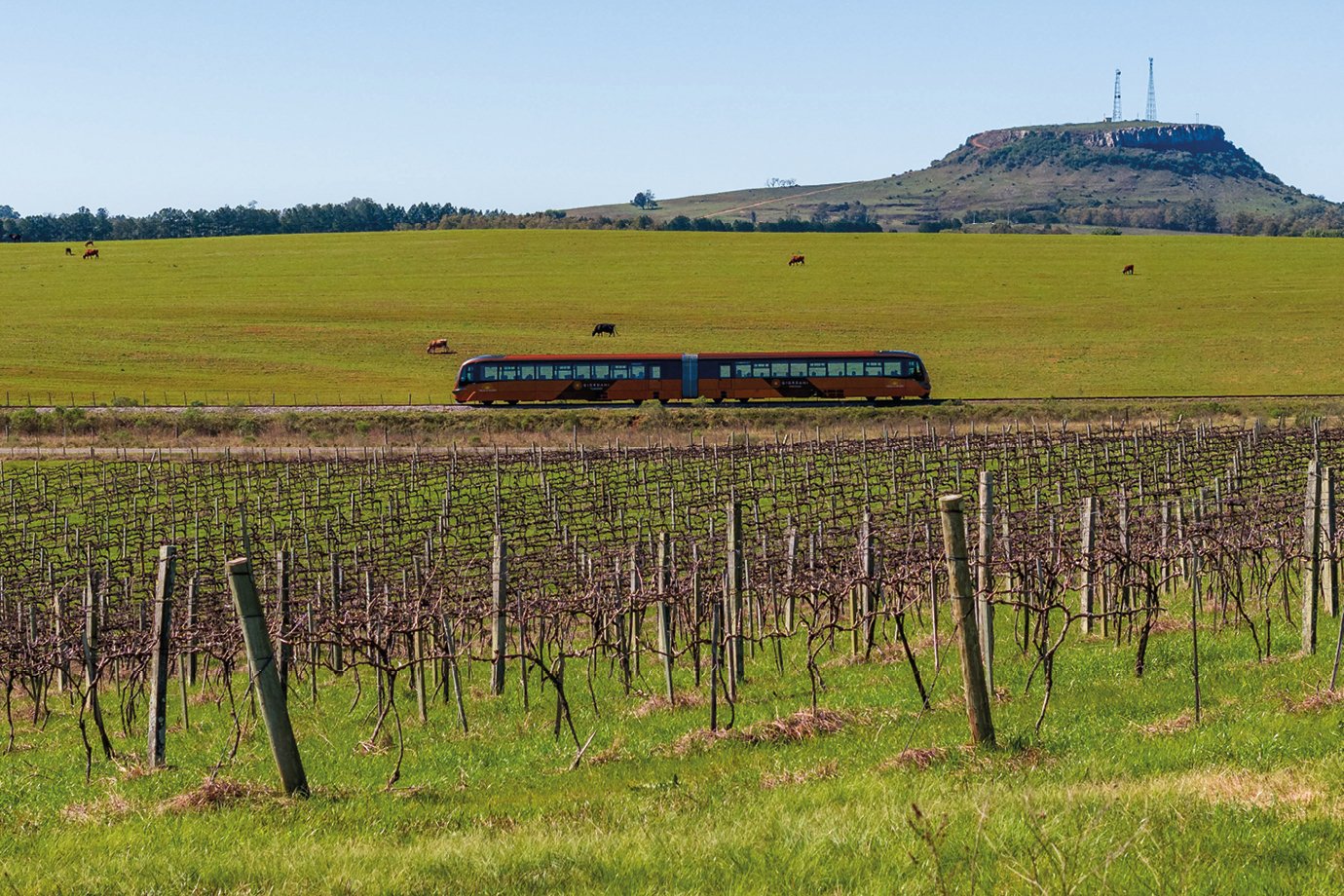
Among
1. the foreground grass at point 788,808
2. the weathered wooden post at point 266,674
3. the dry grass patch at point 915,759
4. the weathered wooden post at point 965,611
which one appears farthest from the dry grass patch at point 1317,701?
the weathered wooden post at point 266,674

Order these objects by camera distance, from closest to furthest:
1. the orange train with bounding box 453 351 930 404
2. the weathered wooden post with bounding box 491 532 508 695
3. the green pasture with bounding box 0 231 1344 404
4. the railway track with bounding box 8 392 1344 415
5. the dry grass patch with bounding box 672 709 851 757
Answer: the dry grass patch with bounding box 672 709 851 757 → the weathered wooden post with bounding box 491 532 508 695 → the railway track with bounding box 8 392 1344 415 → the orange train with bounding box 453 351 930 404 → the green pasture with bounding box 0 231 1344 404

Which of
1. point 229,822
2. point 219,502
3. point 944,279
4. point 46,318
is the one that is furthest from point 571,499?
point 944,279

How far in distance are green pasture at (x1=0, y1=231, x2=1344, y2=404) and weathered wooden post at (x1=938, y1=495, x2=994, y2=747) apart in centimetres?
6011

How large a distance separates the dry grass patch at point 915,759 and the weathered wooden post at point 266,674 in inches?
145

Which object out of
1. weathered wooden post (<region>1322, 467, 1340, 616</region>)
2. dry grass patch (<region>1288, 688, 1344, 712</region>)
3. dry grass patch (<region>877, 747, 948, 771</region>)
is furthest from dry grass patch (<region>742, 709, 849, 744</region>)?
weathered wooden post (<region>1322, 467, 1340, 616</region>)

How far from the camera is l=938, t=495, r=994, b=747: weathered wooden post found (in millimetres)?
8453

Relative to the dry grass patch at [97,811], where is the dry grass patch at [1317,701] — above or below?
above

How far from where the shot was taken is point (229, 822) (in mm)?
7961

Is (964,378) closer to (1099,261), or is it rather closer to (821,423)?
(821,423)

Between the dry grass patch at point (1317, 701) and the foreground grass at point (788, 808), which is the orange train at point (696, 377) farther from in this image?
the dry grass patch at point (1317, 701)

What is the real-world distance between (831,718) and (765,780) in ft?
6.22

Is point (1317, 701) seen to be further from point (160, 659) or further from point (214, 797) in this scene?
point (160, 659)

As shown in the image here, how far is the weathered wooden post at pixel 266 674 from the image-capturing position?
829 cm

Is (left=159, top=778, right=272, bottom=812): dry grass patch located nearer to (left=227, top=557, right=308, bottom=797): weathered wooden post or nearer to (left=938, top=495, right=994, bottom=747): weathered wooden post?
(left=227, top=557, right=308, bottom=797): weathered wooden post
